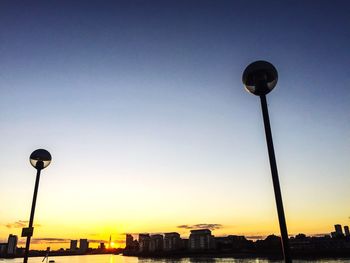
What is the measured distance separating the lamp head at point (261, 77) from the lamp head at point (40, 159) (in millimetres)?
7360

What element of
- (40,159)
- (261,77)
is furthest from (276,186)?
(40,159)

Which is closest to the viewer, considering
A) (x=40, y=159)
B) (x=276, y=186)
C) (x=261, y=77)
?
(x=276, y=186)

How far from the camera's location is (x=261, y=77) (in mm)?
6480

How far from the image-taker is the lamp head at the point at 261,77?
21.2 ft

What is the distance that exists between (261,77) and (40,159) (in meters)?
7.76

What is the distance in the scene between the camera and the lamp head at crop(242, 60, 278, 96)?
21.2ft

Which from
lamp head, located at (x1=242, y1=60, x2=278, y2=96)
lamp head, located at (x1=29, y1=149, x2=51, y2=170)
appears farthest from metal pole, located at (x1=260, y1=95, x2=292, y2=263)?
lamp head, located at (x1=29, y1=149, x2=51, y2=170)

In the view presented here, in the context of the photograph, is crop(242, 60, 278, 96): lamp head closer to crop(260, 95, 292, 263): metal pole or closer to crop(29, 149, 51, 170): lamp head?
crop(260, 95, 292, 263): metal pole

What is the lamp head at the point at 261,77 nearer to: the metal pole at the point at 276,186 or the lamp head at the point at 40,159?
the metal pole at the point at 276,186

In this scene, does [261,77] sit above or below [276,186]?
above

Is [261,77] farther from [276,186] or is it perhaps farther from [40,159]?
[40,159]

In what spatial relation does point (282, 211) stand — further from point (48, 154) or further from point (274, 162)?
point (48, 154)

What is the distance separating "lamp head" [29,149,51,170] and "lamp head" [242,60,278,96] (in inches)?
290

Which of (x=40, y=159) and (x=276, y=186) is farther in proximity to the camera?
(x=40, y=159)
